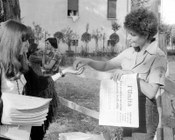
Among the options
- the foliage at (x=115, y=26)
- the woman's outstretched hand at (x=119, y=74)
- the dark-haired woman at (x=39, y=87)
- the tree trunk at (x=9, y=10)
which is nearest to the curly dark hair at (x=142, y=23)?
the woman's outstretched hand at (x=119, y=74)

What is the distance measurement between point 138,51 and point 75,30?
66.8ft

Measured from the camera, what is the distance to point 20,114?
253 cm

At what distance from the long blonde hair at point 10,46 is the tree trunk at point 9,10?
3608 mm

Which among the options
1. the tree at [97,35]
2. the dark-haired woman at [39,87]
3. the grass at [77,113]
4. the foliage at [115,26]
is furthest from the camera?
the foliage at [115,26]

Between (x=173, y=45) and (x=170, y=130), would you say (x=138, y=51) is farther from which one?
(x=173, y=45)

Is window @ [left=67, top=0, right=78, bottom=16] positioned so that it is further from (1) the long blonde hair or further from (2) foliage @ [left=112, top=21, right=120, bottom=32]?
(1) the long blonde hair

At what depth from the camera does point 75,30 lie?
75.0ft

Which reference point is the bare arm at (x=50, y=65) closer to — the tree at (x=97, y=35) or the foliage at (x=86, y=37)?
the foliage at (x=86, y=37)

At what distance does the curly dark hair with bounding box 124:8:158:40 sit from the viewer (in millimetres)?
2568

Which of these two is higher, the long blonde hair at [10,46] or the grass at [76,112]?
the long blonde hair at [10,46]

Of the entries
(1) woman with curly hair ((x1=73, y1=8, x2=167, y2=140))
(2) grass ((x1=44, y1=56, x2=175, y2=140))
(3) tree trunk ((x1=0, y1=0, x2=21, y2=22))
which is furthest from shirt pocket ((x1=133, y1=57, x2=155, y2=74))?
(3) tree trunk ((x1=0, y1=0, x2=21, y2=22))

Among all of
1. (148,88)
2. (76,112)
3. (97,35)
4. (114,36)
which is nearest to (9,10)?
(76,112)

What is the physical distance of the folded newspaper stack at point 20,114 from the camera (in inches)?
98.6

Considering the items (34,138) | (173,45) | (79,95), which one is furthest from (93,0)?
(34,138)
